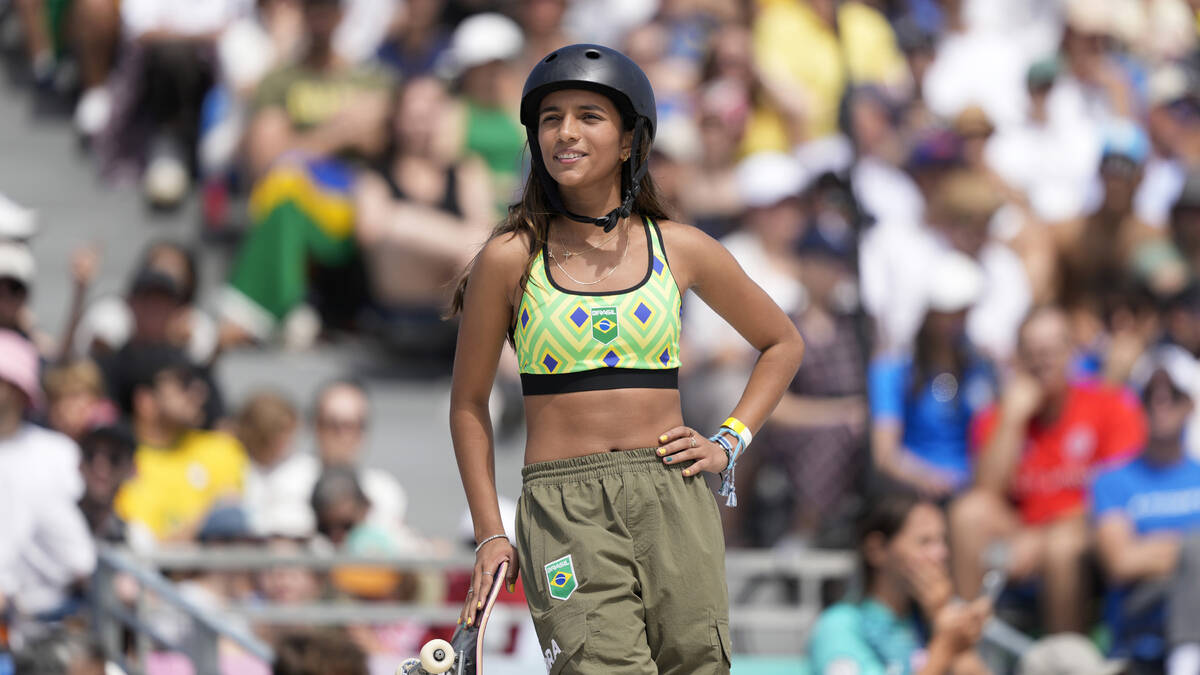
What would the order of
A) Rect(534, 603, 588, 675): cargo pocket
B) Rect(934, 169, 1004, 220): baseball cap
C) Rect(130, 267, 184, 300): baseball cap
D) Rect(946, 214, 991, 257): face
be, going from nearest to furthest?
Rect(534, 603, 588, 675): cargo pocket → Rect(130, 267, 184, 300): baseball cap → Rect(946, 214, 991, 257): face → Rect(934, 169, 1004, 220): baseball cap

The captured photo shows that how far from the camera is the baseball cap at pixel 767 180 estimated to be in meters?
8.60

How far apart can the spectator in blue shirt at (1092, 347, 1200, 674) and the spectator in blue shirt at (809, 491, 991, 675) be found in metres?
1.50

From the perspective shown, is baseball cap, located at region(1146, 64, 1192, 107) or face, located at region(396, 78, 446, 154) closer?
face, located at region(396, 78, 446, 154)

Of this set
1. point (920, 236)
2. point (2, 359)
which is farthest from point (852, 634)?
point (920, 236)

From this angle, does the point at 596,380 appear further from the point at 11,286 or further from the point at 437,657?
the point at 11,286

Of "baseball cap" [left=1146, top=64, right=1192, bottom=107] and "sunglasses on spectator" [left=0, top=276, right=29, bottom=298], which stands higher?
"baseball cap" [left=1146, top=64, right=1192, bottom=107]

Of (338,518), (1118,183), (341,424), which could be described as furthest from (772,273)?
(338,518)

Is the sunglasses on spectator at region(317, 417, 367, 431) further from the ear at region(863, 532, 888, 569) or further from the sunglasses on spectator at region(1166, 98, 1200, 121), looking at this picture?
the sunglasses on spectator at region(1166, 98, 1200, 121)

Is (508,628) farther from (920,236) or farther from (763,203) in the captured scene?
(920,236)

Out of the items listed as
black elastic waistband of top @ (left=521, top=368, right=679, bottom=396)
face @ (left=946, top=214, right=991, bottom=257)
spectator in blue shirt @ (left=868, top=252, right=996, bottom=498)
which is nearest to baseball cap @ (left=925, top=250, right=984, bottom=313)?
spectator in blue shirt @ (left=868, top=252, right=996, bottom=498)

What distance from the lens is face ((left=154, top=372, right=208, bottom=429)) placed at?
7527 millimetres

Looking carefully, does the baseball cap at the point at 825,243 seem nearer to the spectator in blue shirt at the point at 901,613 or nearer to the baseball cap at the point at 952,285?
the baseball cap at the point at 952,285

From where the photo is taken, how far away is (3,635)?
5.75 meters

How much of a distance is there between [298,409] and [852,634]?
11.6ft
